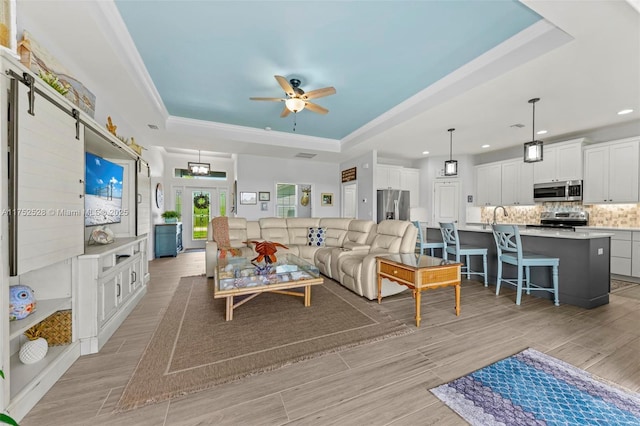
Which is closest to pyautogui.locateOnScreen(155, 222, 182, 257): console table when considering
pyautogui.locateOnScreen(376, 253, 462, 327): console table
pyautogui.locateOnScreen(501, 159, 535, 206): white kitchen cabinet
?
pyautogui.locateOnScreen(376, 253, 462, 327): console table

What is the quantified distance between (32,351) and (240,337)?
4.32 ft

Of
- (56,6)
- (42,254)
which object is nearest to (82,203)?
(42,254)

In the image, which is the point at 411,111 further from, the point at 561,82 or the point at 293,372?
the point at 293,372

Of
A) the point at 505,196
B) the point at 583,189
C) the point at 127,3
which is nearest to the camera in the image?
the point at 127,3

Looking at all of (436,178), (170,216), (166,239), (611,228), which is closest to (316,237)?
(166,239)

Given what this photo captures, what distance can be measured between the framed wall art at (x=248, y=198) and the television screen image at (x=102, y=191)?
3.32 metres

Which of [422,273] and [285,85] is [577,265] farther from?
[285,85]

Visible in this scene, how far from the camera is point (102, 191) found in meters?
2.73

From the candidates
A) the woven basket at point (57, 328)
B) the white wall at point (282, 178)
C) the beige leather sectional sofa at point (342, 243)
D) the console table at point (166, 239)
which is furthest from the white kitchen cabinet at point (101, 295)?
the white wall at point (282, 178)

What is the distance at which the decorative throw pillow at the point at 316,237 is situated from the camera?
4.88m

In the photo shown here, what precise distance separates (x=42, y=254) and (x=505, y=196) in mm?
7737

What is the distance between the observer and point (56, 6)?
1.86 m

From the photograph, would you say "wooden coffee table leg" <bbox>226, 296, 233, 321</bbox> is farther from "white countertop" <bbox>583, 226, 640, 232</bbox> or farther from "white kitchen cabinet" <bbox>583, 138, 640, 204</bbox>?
"white kitchen cabinet" <bbox>583, 138, 640, 204</bbox>

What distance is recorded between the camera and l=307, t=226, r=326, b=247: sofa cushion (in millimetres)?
4879
